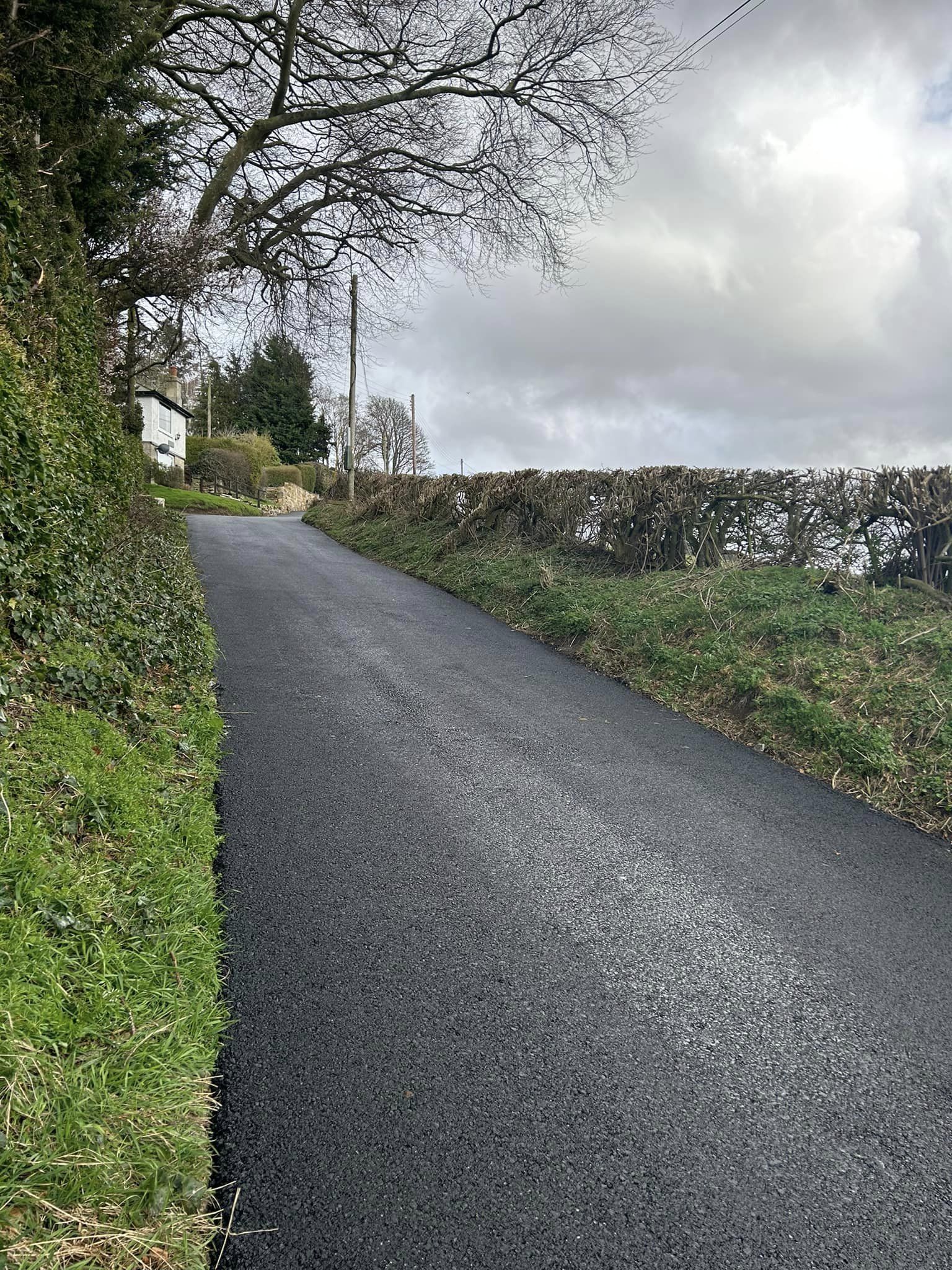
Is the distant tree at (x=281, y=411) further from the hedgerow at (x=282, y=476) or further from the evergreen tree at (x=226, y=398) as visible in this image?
the hedgerow at (x=282, y=476)

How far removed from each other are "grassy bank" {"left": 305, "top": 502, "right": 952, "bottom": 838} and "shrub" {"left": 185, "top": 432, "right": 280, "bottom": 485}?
33.6m

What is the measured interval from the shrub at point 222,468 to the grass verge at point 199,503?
229 inches

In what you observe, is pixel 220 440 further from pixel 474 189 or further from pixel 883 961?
pixel 883 961

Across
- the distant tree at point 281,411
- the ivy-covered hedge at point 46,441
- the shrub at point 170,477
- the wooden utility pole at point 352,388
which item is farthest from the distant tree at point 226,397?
the ivy-covered hedge at point 46,441

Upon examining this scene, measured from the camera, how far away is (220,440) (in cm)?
4200

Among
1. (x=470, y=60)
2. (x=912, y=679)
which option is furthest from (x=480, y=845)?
(x=470, y=60)

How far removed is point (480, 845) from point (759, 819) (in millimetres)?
1818

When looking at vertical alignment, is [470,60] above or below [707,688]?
above

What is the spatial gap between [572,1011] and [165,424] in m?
48.0

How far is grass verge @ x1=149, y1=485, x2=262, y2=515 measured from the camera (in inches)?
949

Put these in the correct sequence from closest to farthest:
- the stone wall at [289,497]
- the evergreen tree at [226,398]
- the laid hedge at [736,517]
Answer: the laid hedge at [736,517] → the stone wall at [289,497] → the evergreen tree at [226,398]

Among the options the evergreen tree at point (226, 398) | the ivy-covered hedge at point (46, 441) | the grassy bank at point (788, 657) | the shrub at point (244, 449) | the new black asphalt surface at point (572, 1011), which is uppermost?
the evergreen tree at point (226, 398)

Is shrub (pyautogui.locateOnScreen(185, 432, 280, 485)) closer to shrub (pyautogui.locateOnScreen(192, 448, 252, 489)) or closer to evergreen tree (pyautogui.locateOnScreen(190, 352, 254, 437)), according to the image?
shrub (pyautogui.locateOnScreen(192, 448, 252, 489))

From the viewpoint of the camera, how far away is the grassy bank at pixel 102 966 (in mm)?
1778
